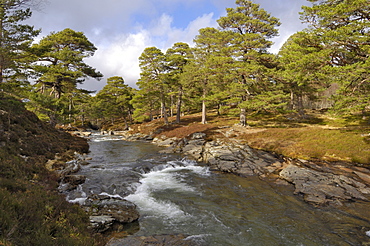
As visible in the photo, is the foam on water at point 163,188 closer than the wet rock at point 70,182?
Yes

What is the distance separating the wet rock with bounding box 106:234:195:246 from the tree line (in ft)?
36.8

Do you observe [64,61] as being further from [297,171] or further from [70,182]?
[297,171]

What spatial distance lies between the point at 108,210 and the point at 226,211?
17.8 ft

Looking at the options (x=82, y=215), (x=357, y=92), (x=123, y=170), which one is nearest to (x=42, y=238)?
(x=82, y=215)

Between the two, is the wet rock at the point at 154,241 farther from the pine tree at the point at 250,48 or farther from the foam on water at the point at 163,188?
the pine tree at the point at 250,48

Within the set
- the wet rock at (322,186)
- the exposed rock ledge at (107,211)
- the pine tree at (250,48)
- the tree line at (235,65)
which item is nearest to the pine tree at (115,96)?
the tree line at (235,65)

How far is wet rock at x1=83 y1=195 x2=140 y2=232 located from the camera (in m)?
6.89

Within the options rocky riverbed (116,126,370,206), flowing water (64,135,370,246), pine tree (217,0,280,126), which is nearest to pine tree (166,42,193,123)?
pine tree (217,0,280,126)

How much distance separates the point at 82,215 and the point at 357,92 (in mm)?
19791

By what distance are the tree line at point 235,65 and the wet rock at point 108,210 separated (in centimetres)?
981

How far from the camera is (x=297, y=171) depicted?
12742mm

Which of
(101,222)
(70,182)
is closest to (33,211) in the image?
(101,222)

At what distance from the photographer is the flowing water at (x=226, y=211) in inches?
270

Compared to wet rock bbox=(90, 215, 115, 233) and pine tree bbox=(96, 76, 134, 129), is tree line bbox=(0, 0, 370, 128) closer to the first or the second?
pine tree bbox=(96, 76, 134, 129)
